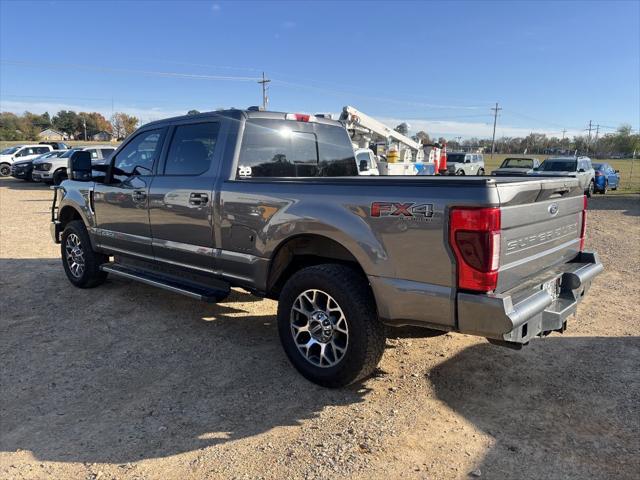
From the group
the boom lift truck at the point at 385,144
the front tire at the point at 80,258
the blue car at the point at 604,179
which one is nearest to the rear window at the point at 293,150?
the front tire at the point at 80,258

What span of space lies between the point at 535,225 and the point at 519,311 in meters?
0.66


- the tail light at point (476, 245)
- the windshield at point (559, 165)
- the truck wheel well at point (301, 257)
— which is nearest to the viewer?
the tail light at point (476, 245)

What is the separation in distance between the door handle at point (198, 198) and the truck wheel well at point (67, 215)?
2.77 metres

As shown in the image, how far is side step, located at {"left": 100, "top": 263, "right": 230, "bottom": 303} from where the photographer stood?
4332 mm

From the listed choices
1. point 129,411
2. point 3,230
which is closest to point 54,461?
point 129,411

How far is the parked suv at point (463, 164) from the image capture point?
29073 millimetres

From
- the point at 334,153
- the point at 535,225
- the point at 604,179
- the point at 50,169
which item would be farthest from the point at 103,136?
the point at 535,225

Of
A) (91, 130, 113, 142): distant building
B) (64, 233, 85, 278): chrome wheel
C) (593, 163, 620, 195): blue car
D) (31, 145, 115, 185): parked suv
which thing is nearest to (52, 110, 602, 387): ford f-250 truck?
(64, 233, 85, 278): chrome wheel

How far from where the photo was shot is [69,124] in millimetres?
102375

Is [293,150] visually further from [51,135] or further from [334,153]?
[51,135]

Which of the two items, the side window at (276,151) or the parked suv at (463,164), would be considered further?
the parked suv at (463,164)

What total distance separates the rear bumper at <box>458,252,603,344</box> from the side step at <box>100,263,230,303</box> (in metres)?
2.24

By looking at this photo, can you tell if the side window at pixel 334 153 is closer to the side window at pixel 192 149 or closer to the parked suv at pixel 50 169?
the side window at pixel 192 149

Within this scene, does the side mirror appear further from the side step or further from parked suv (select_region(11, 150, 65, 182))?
parked suv (select_region(11, 150, 65, 182))
